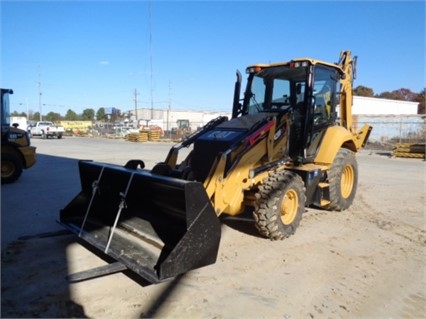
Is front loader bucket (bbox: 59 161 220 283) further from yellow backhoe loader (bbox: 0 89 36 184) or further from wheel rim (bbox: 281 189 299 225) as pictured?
yellow backhoe loader (bbox: 0 89 36 184)

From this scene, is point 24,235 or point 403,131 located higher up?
point 403,131

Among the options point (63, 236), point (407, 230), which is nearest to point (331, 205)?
point (407, 230)

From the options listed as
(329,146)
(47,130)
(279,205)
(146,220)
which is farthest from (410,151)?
(47,130)

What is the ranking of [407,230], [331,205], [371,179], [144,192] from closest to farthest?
[144,192] → [407,230] → [331,205] → [371,179]

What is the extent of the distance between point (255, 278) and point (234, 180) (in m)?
1.34

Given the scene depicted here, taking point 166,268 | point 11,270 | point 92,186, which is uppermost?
point 92,186

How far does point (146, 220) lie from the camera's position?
4.74 m

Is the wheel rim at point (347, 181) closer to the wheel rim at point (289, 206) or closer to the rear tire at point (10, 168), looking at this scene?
the wheel rim at point (289, 206)

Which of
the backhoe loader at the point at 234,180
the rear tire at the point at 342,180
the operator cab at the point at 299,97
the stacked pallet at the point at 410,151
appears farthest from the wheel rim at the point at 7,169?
the stacked pallet at the point at 410,151

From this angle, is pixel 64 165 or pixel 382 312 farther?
pixel 64 165

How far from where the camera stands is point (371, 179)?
11.6 meters

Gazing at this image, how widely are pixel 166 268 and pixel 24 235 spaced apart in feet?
9.65

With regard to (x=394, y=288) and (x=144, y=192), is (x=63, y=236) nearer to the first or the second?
(x=144, y=192)

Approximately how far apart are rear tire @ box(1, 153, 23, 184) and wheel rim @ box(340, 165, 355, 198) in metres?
8.43
